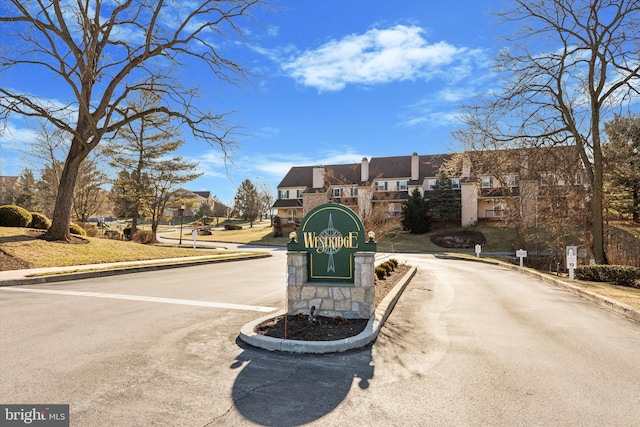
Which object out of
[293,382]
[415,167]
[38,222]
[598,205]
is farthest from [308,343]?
[415,167]

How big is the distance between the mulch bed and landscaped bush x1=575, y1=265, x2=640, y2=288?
1329cm

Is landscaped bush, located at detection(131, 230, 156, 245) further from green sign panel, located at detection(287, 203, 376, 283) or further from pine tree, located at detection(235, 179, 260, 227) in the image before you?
pine tree, located at detection(235, 179, 260, 227)

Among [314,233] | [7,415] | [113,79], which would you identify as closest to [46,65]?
[113,79]

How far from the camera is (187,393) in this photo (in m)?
3.95

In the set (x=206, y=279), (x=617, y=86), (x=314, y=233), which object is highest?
(x=617, y=86)

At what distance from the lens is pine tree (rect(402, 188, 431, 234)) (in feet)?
149

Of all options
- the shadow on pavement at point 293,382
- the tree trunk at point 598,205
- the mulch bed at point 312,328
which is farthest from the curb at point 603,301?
the shadow on pavement at point 293,382

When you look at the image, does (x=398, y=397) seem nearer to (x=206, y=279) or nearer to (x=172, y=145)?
(x=206, y=279)

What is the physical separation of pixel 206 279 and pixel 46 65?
1301 cm

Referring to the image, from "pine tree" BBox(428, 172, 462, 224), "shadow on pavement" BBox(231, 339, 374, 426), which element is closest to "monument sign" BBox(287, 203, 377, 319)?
"shadow on pavement" BBox(231, 339, 374, 426)

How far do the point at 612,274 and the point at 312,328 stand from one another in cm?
1449

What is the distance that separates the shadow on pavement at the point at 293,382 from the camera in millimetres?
3576

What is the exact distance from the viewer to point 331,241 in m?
7.23

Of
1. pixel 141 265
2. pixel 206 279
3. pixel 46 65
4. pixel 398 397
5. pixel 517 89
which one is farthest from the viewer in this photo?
pixel 517 89
